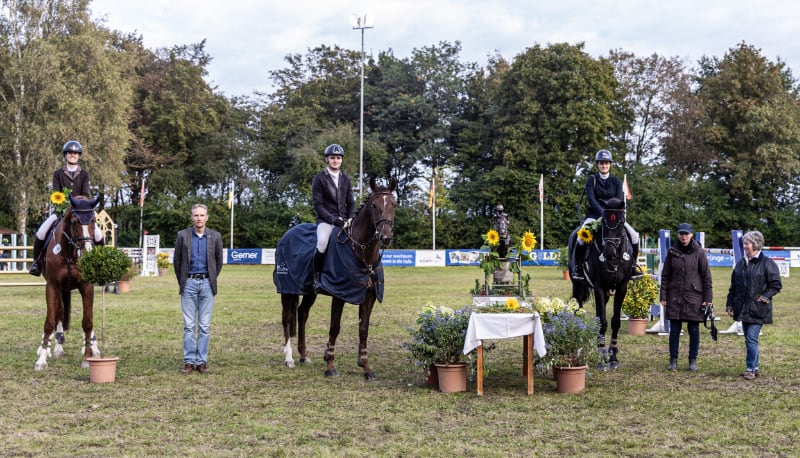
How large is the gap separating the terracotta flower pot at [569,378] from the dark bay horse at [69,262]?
5917 mm

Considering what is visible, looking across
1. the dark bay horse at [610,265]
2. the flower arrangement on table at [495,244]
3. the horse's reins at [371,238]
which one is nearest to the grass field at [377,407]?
the dark bay horse at [610,265]

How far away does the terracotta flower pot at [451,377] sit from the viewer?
7.97m

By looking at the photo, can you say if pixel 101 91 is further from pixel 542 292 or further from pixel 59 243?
pixel 59 243

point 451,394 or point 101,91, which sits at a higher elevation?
point 101,91

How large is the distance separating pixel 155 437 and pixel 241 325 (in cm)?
823

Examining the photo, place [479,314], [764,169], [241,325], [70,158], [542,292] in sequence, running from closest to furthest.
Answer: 1. [479,314]
2. [70,158]
3. [241,325]
4. [542,292]
5. [764,169]

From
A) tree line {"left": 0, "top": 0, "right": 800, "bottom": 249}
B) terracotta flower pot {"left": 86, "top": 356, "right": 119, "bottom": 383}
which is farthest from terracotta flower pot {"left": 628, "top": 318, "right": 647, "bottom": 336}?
tree line {"left": 0, "top": 0, "right": 800, "bottom": 249}

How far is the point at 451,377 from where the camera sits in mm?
7988

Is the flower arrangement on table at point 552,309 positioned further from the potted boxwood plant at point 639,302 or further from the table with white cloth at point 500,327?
the potted boxwood plant at point 639,302

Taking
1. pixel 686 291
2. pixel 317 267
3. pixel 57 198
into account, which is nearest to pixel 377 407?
pixel 317 267

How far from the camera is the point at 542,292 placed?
2214 cm

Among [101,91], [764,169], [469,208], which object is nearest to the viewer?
[101,91]

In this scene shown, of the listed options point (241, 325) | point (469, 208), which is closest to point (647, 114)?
point (469, 208)

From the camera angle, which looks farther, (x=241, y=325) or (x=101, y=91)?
(x=101, y=91)
